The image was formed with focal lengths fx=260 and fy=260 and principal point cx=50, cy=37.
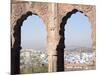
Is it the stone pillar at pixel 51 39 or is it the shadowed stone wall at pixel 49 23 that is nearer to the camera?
the shadowed stone wall at pixel 49 23

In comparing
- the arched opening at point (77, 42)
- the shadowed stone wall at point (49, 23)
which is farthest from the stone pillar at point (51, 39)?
the arched opening at point (77, 42)

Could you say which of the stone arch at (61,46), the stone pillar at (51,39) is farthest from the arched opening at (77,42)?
the stone pillar at (51,39)

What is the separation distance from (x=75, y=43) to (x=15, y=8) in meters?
0.90

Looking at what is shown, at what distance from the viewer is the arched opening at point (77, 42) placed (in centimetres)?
341

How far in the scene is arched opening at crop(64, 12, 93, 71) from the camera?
134 inches

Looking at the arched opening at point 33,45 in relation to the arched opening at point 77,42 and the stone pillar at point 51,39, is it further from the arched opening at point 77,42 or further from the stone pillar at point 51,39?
the arched opening at point 77,42

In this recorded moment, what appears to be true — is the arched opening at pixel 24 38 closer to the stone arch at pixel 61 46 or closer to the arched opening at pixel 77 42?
the stone arch at pixel 61 46

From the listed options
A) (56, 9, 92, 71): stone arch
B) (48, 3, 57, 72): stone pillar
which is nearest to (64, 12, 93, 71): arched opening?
(56, 9, 92, 71): stone arch

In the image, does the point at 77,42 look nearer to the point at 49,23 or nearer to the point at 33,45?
the point at 49,23

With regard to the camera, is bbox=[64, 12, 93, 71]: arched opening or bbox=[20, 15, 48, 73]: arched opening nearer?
bbox=[20, 15, 48, 73]: arched opening

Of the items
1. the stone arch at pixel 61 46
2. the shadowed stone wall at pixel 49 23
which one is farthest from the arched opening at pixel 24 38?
the stone arch at pixel 61 46

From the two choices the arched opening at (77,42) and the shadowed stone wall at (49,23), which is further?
the arched opening at (77,42)

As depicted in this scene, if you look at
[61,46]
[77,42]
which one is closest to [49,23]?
[61,46]

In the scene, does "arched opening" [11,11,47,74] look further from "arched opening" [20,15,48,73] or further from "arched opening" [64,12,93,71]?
"arched opening" [64,12,93,71]
